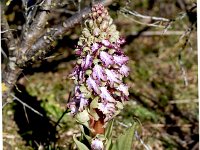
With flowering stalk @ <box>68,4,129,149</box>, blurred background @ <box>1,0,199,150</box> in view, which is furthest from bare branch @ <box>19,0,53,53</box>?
flowering stalk @ <box>68,4,129,149</box>

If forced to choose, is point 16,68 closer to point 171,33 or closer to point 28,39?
point 28,39

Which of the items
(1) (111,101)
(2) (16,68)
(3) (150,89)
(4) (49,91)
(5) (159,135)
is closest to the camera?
(1) (111,101)

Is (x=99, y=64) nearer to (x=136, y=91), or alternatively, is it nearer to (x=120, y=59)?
(x=120, y=59)

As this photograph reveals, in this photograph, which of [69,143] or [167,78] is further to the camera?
[167,78]

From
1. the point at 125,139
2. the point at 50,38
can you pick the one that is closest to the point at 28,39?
the point at 50,38

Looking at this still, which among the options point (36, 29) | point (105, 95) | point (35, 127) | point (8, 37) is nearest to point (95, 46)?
point (105, 95)

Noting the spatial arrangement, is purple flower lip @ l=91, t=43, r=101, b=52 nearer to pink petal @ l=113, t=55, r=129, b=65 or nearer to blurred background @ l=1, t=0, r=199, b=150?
pink petal @ l=113, t=55, r=129, b=65

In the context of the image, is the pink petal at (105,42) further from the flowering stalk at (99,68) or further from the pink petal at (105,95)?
the pink petal at (105,95)
